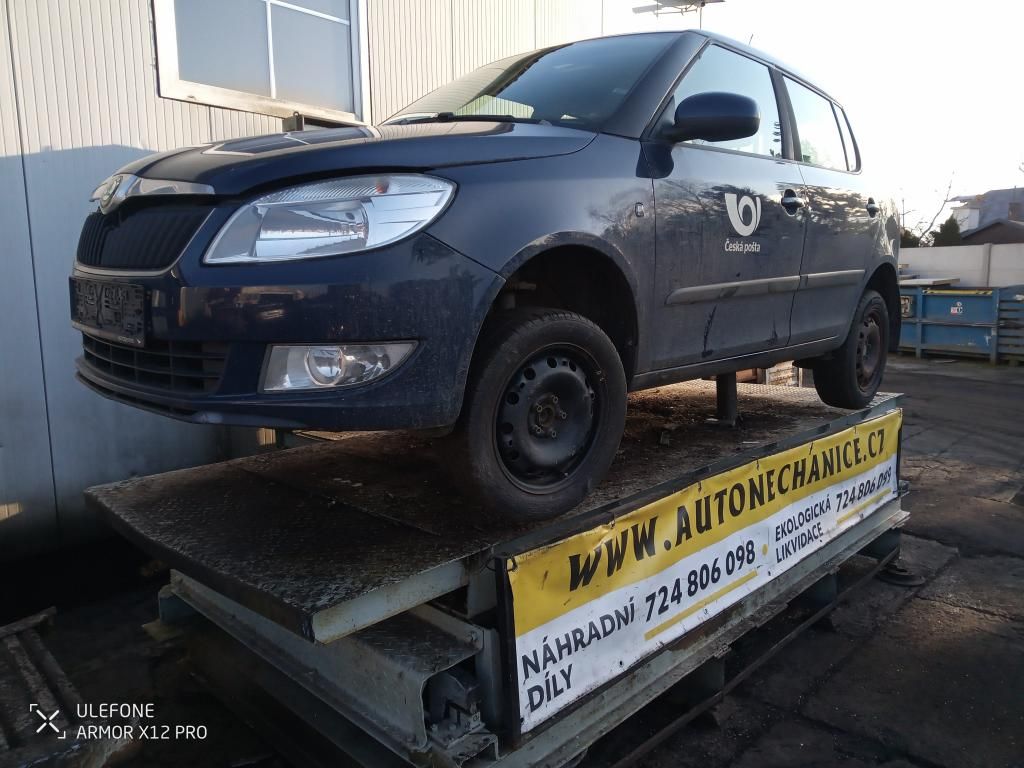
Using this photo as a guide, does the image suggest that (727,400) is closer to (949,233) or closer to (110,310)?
(110,310)

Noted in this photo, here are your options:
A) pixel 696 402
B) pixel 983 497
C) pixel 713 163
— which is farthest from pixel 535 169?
pixel 983 497

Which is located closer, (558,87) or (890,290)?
(558,87)

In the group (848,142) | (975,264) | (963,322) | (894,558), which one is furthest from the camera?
(975,264)

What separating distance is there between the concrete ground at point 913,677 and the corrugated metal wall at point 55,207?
10.4 ft

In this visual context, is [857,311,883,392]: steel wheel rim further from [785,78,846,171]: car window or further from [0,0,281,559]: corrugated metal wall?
[0,0,281,559]: corrugated metal wall

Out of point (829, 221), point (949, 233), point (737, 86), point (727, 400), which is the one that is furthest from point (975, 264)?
point (737, 86)

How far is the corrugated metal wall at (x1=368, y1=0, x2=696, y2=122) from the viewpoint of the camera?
526cm

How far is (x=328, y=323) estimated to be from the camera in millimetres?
1758

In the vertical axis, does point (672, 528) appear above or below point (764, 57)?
below

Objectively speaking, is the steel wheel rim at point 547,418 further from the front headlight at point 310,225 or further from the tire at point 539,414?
the front headlight at point 310,225

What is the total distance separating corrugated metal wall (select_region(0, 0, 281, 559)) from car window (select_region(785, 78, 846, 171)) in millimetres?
Result: 3292

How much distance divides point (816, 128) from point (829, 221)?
589 mm

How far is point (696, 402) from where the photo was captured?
4340mm

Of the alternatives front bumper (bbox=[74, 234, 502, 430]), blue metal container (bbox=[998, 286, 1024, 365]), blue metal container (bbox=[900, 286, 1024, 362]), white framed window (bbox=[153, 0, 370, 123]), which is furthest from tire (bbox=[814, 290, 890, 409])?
blue metal container (bbox=[998, 286, 1024, 365])
